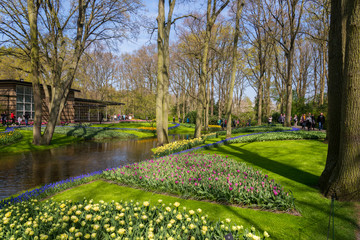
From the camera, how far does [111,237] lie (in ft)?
8.21

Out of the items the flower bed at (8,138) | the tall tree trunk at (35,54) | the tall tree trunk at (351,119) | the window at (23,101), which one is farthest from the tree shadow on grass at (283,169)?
the window at (23,101)

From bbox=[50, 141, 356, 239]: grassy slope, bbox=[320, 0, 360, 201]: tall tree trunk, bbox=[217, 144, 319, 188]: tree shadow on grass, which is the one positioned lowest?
bbox=[50, 141, 356, 239]: grassy slope

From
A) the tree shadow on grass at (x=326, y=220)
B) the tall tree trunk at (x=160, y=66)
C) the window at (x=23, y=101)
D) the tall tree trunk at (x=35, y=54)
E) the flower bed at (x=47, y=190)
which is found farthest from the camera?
the window at (x=23, y=101)

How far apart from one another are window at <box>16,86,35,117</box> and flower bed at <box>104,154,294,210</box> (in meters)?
27.8

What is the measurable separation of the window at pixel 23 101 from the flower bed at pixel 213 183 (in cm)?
2781

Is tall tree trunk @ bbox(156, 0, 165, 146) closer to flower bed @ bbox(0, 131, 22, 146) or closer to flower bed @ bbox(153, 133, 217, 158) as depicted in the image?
flower bed @ bbox(153, 133, 217, 158)

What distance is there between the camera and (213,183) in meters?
5.33

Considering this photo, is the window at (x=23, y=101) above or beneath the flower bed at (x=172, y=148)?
above

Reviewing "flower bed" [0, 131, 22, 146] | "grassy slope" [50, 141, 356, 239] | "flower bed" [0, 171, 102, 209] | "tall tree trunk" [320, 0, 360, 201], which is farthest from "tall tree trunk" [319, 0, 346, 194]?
"flower bed" [0, 131, 22, 146]

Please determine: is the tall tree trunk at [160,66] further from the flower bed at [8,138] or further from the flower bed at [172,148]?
the flower bed at [8,138]

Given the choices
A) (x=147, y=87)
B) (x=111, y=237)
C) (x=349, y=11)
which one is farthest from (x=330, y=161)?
(x=147, y=87)

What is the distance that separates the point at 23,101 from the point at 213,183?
32000mm

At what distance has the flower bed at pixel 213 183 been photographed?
464cm

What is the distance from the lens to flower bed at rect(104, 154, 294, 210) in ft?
15.2
